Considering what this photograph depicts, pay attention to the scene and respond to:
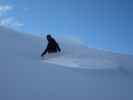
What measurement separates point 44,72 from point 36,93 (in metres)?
1.57

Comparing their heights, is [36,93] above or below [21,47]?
below

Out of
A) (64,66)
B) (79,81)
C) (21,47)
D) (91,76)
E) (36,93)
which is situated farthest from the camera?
(21,47)

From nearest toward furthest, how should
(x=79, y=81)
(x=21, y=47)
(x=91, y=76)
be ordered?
(x=79, y=81) < (x=91, y=76) < (x=21, y=47)

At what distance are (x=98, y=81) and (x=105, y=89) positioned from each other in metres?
0.60

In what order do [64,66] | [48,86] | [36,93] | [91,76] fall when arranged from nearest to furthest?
1. [36,93]
2. [48,86]
3. [91,76]
4. [64,66]

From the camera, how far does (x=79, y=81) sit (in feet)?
22.8

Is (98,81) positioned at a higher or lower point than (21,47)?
lower

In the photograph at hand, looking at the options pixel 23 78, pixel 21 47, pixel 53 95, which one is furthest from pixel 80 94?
pixel 21 47

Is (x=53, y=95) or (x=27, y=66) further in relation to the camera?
(x=27, y=66)

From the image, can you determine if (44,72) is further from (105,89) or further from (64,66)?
(105,89)

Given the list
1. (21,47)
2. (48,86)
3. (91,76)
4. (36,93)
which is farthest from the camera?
(21,47)

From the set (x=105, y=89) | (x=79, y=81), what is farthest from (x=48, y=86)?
(x=105, y=89)

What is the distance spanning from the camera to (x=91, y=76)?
7.56 meters

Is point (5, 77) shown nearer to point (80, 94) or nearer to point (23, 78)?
point (23, 78)
